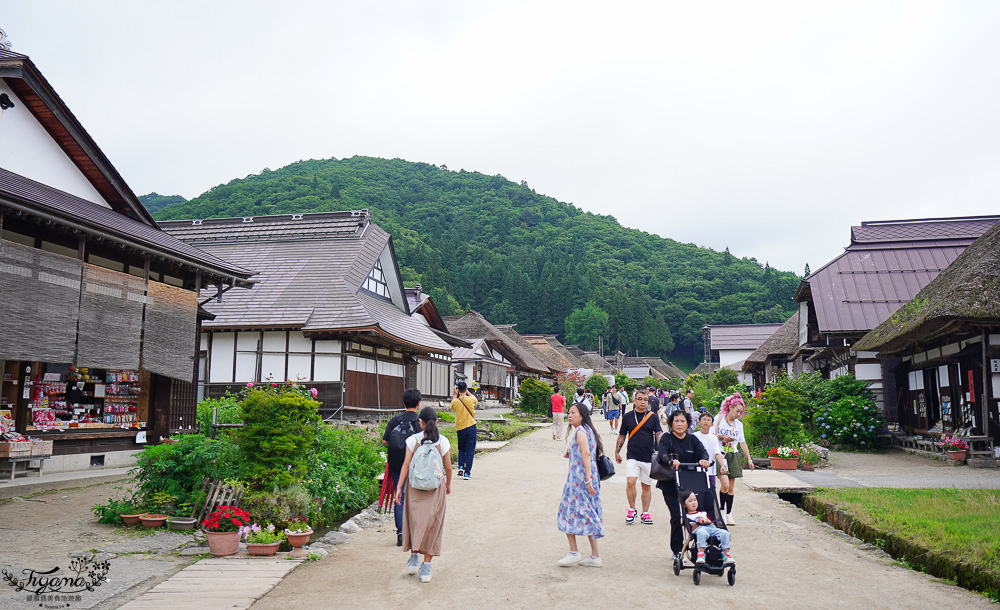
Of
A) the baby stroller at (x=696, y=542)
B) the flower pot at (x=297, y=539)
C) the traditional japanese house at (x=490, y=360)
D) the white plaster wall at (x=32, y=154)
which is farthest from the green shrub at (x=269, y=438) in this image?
the traditional japanese house at (x=490, y=360)

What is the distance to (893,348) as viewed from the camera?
17.4 meters

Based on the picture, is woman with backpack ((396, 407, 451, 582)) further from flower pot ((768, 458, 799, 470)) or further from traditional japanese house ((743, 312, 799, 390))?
traditional japanese house ((743, 312, 799, 390))

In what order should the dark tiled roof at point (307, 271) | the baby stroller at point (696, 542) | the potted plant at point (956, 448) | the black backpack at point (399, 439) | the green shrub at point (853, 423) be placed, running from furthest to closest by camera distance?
the dark tiled roof at point (307, 271) < the green shrub at point (853, 423) < the potted plant at point (956, 448) < the black backpack at point (399, 439) < the baby stroller at point (696, 542)

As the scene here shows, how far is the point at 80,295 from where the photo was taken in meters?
11.4

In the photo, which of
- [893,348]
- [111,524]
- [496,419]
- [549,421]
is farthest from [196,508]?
[549,421]

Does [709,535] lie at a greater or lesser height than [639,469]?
lesser

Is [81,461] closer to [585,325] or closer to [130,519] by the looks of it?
[130,519]

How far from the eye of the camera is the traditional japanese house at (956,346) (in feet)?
45.4

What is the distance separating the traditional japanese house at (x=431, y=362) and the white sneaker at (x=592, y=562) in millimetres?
20927

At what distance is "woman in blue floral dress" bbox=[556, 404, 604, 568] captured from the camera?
6.57 metres

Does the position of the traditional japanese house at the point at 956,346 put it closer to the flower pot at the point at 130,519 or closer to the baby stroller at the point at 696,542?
the baby stroller at the point at 696,542

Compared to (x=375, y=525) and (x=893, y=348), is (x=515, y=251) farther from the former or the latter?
(x=375, y=525)

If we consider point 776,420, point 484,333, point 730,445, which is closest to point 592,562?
point 730,445

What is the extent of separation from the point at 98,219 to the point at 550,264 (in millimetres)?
71710
